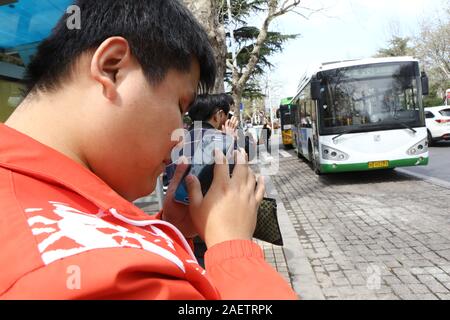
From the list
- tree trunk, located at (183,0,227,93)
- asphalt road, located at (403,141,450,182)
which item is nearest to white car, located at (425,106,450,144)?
asphalt road, located at (403,141,450,182)

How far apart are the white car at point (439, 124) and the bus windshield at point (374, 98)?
758cm

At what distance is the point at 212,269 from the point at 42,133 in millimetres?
457

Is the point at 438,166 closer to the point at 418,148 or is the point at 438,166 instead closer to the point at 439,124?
the point at 418,148

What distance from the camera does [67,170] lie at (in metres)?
0.73

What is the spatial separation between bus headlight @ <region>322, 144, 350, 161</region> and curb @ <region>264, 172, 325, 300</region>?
3406 millimetres

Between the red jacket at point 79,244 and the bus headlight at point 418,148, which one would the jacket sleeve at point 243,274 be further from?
the bus headlight at point 418,148

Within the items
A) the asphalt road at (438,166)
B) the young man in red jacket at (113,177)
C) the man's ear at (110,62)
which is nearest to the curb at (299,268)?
the young man in red jacket at (113,177)

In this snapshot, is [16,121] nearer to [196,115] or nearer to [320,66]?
[196,115]

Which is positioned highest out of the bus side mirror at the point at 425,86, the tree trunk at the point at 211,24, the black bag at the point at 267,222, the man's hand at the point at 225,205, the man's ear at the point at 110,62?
the tree trunk at the point at 211,24

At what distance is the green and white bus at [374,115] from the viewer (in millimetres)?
8961

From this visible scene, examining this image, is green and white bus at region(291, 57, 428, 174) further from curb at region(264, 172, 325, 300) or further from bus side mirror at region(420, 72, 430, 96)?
curb at region(264, 172, 325, 300)

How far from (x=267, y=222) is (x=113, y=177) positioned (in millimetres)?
680

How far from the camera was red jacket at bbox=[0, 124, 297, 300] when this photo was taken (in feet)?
1.72

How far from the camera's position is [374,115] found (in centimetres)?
909
